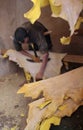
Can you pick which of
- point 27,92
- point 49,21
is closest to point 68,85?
point 27,92

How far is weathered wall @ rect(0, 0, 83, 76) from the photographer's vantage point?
7.75 feet

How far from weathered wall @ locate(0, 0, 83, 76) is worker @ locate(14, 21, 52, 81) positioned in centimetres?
12

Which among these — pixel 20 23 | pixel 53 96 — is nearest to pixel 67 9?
pixel 53 96

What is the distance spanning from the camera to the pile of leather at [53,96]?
1.34m

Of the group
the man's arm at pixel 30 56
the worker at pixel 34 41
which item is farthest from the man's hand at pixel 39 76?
the man's arm at pixel 30 56

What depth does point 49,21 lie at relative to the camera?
2420mm

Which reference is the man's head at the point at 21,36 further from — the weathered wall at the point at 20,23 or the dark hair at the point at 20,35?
the weathered wall at the point at 20,23

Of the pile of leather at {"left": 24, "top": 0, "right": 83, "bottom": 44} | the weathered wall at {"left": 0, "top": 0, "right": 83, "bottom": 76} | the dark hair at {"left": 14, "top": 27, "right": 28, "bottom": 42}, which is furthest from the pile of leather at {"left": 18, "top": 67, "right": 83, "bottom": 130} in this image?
the weathered wall at {"left": 0, "top": 0, "right": 83, "bottom": 76}

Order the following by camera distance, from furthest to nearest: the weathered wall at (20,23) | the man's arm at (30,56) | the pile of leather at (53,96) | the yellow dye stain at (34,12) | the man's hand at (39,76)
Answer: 1. the weathered wall at (20,23)
2. the man's arm at (30,56)
3. the man's hand at (39,76)
4. the pile of leather at (53,96)
5. the yellow dye stain at (34,12)

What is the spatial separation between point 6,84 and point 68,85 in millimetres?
1133

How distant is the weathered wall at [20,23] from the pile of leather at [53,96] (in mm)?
1063

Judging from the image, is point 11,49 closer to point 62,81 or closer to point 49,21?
point 49,21

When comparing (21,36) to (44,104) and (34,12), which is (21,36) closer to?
(44,104)

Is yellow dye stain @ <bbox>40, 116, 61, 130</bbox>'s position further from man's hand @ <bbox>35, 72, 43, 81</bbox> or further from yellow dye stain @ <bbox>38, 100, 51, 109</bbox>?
man's hand @ <bbox>35, 72, 43, 81</bbox>
